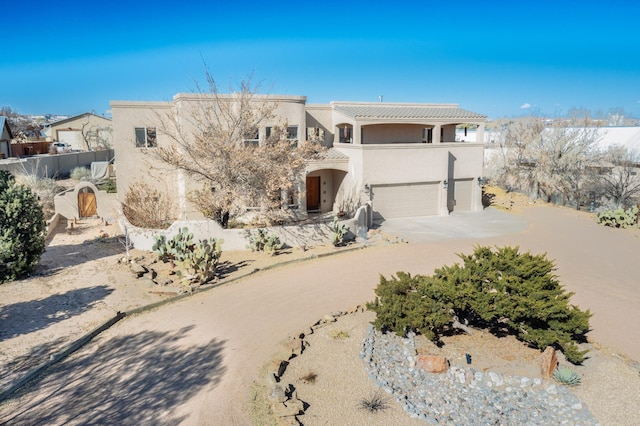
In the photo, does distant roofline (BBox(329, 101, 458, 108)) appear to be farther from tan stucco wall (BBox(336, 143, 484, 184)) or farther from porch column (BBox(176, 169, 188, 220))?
porch column (BBox(176, 169, 188, 220))

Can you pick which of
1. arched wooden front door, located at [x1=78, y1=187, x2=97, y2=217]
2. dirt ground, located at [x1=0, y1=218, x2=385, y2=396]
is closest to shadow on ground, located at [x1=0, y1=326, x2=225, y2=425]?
dirt ground, located at [x1=0, y1=218, x2=385, y2=396]

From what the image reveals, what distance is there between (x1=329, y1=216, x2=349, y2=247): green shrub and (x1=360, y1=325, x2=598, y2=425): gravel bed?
30.6 ft

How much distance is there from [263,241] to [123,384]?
9698mm

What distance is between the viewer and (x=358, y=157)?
23.9 m

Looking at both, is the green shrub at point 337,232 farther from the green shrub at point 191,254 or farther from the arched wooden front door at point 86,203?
the arched wooden front door at point 86,203

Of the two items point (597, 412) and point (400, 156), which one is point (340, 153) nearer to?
point (400, 156)

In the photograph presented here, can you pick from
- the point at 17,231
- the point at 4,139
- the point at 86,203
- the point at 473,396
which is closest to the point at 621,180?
the point at 473,396

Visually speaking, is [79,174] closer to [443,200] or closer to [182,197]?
[182,197]

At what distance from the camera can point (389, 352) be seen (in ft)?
32.4

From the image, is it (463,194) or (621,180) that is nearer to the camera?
(463,194)

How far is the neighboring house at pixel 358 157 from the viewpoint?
23.5 meters

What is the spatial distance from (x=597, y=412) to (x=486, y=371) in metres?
1.96

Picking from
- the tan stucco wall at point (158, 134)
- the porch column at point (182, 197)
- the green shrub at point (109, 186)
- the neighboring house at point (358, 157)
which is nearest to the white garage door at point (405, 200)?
the neighboring house at point (358, 157)

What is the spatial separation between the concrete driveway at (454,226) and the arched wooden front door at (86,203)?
58.4 feet
